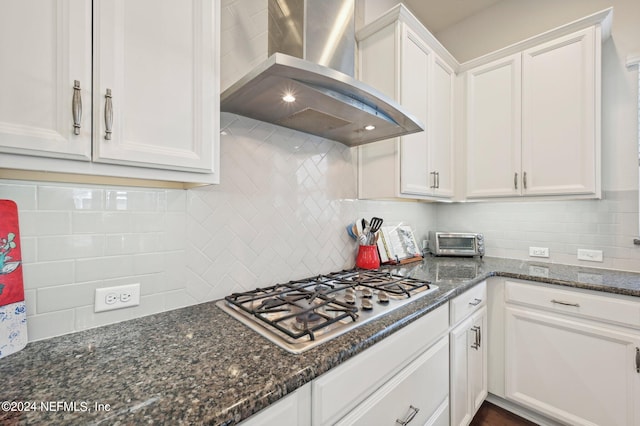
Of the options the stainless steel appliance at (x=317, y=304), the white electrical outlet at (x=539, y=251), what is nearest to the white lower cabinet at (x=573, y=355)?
the white electrical outlet at (x=539, y=251)

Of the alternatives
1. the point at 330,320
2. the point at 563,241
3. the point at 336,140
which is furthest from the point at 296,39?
the point at 563,241

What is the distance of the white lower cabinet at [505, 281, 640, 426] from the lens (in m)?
1.44

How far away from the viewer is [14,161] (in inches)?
24.5

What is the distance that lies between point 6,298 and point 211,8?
1.03m

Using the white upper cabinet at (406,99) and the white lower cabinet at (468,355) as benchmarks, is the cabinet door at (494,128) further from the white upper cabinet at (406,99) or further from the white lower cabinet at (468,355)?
the white lower cabinet at (468,355)

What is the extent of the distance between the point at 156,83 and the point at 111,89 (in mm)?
122

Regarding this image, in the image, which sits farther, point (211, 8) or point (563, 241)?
point (563, 241)

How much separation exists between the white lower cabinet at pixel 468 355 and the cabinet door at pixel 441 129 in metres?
0.75

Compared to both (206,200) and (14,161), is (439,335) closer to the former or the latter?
(206,200)

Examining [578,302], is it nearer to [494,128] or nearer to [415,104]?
[494,128]

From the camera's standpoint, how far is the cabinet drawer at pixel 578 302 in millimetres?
1424

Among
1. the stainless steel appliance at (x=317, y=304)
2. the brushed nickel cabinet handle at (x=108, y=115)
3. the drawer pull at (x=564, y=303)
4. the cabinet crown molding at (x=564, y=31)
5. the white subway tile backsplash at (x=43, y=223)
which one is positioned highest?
the cabinet crown molding at (x=564, y=31)

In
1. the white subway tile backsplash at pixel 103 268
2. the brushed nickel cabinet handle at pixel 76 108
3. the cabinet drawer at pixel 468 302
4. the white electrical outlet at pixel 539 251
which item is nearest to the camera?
the brushed nickel cabinet handle at pixel 76 108

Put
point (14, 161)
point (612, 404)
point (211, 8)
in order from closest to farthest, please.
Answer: point (14, 161)
point (211, 8)
point (612, 404)
